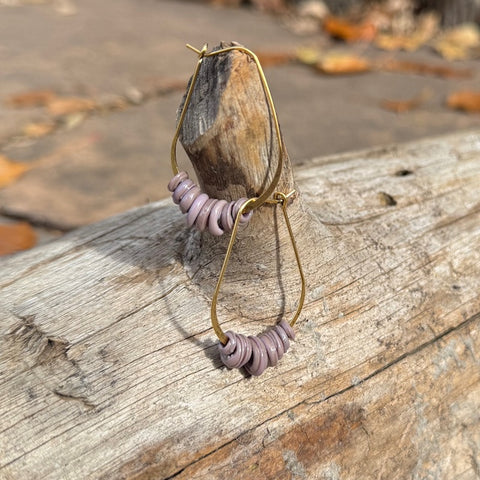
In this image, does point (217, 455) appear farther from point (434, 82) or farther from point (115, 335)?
point (434, 82)

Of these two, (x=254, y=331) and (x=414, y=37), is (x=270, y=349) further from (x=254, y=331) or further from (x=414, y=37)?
(x=414, y=37)

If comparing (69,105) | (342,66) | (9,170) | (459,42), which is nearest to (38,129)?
(69,105)

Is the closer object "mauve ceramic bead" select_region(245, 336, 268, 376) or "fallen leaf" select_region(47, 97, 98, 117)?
"mauve ceramic bead" select_region(245, 336, 268, 376)

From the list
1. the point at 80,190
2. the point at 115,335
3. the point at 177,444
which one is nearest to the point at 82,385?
the point at 115,335

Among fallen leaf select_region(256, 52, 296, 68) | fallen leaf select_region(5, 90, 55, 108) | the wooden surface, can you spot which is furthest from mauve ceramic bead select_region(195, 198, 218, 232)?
fallen leaf select_region(256, 52, 296, 68)

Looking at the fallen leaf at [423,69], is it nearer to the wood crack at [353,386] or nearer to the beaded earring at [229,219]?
the wood crack at [353,386]

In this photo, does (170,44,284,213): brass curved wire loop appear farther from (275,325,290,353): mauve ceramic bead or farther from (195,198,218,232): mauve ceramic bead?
(275,325,290,353): mauve ceramic bead
